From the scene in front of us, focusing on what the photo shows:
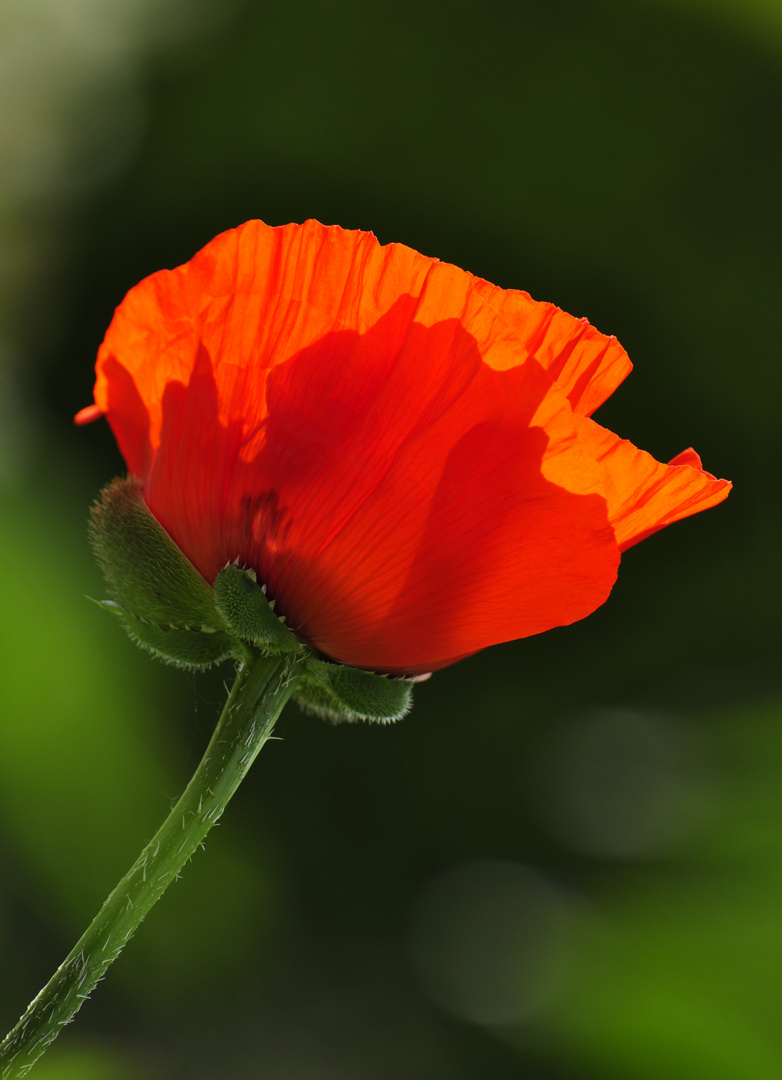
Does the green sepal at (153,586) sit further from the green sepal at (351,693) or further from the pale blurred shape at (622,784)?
the pale blurred shape at (622,784)

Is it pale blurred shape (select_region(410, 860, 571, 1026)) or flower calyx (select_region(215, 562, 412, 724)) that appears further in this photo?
pale blurred shape (select_region(410, 860, 571, 1026))

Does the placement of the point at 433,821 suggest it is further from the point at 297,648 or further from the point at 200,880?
the point at 297,648

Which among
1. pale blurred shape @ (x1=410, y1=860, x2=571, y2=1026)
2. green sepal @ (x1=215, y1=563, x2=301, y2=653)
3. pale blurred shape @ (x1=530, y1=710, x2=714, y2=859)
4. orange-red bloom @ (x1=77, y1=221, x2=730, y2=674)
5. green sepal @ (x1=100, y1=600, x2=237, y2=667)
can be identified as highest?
orange-red bloom @ (x1=77, y1=221, x2=730, y2=674)

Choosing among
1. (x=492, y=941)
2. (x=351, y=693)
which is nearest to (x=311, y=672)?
(x=351, y=693)

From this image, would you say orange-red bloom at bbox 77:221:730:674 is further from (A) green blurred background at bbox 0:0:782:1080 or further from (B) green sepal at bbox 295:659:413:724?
(A) green blurred background at bbox 0:0:782:1080

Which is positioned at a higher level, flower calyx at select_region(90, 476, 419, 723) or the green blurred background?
flower calyx at select_region(90, 476, 419, 723)

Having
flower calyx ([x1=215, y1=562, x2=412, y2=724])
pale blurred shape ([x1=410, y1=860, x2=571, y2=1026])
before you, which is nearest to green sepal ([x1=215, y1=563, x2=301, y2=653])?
flower calyx ([x1=215, y1=562, x2=412, y2=724])

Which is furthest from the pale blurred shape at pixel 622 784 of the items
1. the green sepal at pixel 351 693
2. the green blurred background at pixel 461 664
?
the green sepal at pixel 351 693

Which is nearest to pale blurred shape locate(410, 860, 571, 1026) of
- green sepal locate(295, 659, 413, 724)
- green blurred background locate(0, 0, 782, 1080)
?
green blurred background locate(0, 0, 782, 1080)
